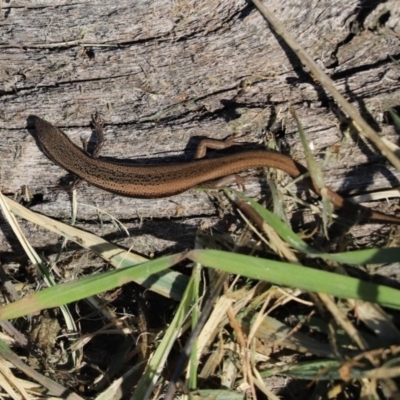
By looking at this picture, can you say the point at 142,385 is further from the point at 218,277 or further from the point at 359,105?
the point at 359,105

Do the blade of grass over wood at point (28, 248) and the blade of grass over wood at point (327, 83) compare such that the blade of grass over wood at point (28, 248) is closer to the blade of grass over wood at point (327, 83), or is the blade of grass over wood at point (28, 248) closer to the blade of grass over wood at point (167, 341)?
the blade of grass over wood at point (167, 341)

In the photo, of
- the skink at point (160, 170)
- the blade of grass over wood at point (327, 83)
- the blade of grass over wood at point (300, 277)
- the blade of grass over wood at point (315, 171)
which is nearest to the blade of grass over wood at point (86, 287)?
the blade of grass over wood at point (300, 277)

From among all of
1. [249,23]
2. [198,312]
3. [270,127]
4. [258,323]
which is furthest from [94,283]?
[249,23]

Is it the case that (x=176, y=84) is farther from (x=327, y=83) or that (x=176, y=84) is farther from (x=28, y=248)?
(x=28, y=248)

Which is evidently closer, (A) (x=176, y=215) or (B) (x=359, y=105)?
(B) (x=359, y=105)

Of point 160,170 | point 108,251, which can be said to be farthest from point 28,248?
point 160,170
